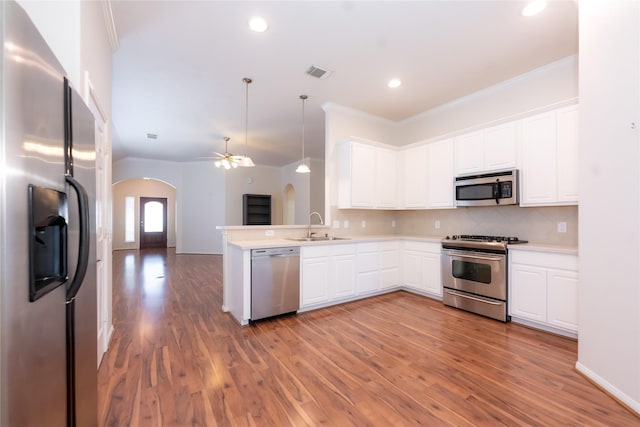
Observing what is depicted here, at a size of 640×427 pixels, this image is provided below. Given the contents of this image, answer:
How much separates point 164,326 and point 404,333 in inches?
104

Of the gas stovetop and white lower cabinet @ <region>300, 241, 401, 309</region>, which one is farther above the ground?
the gas stovetop

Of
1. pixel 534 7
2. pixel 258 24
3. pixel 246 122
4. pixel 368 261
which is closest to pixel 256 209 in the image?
pixel 246 122

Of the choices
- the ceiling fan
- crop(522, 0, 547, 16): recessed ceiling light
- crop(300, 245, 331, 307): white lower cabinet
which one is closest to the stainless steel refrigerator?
crop(300, 245, 331, 307): white lower cabinet

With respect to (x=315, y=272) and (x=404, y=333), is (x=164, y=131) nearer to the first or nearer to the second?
(x=315, y=272)

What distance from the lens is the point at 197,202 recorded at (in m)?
8.86

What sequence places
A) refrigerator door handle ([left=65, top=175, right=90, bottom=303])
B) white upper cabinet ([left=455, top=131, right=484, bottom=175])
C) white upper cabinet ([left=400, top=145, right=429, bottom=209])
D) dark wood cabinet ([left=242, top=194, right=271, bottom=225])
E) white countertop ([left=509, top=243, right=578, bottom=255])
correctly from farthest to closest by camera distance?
dark wood cabinet ([left=242, top=194, right=271, bottom=225])
white upper cabinet ([left=400, top=145, right=429, bottom=209])
white upper cabinet ([left=455, top=131, right=484, bottom=175])
white countertop ([left=509, top=243, right=578, bottom=255])
refrigerator door handle ([left=65, top=175, right=90, bottom=303])

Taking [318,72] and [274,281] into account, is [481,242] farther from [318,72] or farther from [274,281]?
[318,72]

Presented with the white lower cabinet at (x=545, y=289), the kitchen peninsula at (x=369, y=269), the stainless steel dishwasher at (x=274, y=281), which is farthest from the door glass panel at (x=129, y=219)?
the white lower cabinet at (x=545, y=289)

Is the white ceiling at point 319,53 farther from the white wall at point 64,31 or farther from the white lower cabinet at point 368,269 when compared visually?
the white lower cabinet at point 368,269

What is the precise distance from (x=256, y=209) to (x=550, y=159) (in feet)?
25.7

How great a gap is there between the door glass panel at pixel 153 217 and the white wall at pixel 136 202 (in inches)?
9.6

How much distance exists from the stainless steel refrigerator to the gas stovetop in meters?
3.61

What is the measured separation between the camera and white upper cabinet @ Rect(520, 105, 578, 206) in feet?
9.27

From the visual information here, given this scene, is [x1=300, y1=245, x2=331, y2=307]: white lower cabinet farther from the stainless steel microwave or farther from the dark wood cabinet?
the dark wood cabinet
